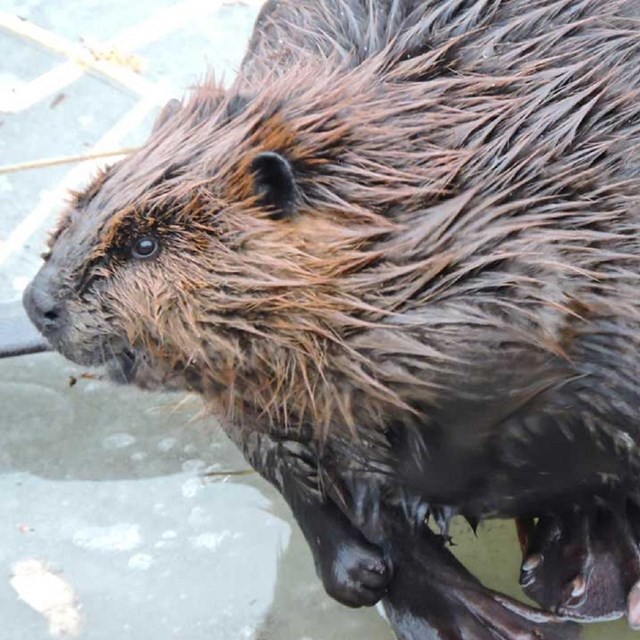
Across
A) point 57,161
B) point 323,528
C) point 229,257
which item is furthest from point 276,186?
point 57,161

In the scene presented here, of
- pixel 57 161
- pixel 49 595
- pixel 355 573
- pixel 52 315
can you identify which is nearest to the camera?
pixel 52 315

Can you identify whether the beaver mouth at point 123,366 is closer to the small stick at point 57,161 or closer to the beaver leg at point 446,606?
the beaver leg at point 446,606

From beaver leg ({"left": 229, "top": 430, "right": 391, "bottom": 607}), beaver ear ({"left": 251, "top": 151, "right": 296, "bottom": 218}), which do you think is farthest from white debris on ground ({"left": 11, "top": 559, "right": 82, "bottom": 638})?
beaver ear ({"left": 251, "top": 151, "right": 296, "bottom": 218})

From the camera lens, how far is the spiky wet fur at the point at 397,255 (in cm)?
143

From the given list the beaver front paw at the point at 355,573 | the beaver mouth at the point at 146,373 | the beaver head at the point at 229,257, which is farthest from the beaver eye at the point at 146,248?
the beaver front paw at the point at 355,573

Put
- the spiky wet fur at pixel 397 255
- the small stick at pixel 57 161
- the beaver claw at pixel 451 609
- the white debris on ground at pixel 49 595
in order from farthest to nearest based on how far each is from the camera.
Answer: the small stick at pixel 57 161, the white debris on ground at pixel 49 595, the beaver claw at pixel 451 609, the spiky wet fur at pixel 397 255

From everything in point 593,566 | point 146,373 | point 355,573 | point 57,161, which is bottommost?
point 593,566

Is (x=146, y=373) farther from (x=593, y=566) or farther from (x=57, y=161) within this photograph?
(x=57, y=161)

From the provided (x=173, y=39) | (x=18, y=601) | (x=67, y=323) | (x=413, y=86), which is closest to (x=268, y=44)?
(x=413, y=86)

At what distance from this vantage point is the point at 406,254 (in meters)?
1.44

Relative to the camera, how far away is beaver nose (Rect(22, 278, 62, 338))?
1.53 meters

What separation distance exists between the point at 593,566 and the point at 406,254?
60 centimetres

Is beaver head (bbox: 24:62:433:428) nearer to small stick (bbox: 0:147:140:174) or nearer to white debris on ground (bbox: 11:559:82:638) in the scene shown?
white debris on ground (bbox: 11:559:82:638)

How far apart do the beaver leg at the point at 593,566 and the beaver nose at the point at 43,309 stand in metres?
0.72
